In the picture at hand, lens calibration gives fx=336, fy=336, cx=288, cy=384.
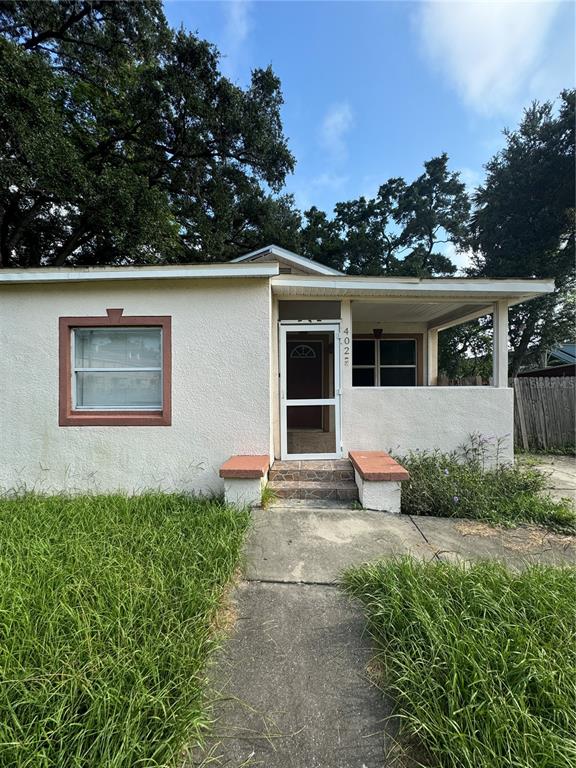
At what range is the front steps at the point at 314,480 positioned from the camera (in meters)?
4.77

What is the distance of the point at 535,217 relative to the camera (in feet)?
49.8

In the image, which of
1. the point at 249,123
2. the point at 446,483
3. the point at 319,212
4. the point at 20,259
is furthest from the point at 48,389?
the point at 319,212

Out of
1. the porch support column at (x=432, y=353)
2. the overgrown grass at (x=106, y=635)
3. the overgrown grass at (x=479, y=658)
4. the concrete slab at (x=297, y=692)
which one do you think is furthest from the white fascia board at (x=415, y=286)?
the concrete slab at (x=297, y=692)

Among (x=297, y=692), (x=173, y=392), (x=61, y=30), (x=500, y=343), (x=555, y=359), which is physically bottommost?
(x=297, y=692)

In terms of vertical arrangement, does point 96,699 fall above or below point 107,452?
below

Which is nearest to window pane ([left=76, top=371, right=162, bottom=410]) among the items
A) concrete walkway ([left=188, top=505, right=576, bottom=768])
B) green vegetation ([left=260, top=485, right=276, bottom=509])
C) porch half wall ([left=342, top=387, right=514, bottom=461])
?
green vegetation ([left=260, top=485, right=276, bottom=509])

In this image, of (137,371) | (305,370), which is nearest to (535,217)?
(305,370)

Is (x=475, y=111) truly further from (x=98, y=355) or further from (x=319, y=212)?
(x=319, y=212)

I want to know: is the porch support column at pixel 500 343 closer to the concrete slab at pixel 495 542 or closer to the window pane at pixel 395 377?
the concrete slab at pixel 495 542

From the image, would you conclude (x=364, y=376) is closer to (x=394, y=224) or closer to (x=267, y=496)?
(x=267, y=496)

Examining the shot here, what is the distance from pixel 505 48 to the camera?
5.56 meters

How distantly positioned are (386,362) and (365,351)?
633 millimetres

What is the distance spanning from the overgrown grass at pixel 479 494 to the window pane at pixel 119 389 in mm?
3987

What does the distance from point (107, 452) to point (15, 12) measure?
13576 millimetres
